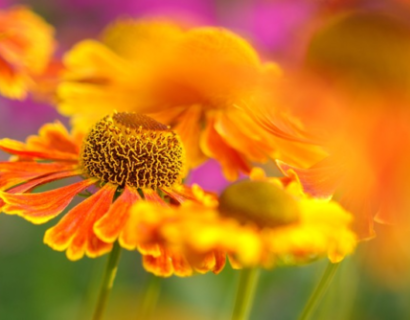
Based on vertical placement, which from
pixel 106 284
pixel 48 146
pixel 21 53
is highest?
pixel 21 53

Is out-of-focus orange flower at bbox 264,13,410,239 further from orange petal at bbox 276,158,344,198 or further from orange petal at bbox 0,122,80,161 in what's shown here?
orange petal at bbox 0,122,80,161

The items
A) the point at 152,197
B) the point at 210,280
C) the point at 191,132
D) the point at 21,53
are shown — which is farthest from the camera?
the point at 210,280

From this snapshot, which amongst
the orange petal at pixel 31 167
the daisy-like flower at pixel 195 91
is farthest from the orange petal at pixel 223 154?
the orange petal at pixel 31 167

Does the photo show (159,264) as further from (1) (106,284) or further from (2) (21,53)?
(2) (21,53)

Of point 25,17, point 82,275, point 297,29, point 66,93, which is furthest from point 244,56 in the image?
point 82,275

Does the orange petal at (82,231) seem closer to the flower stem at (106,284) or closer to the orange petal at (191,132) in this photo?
the flower stem at (106,284)

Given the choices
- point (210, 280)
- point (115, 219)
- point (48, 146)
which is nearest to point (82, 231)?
point (115, 219)
